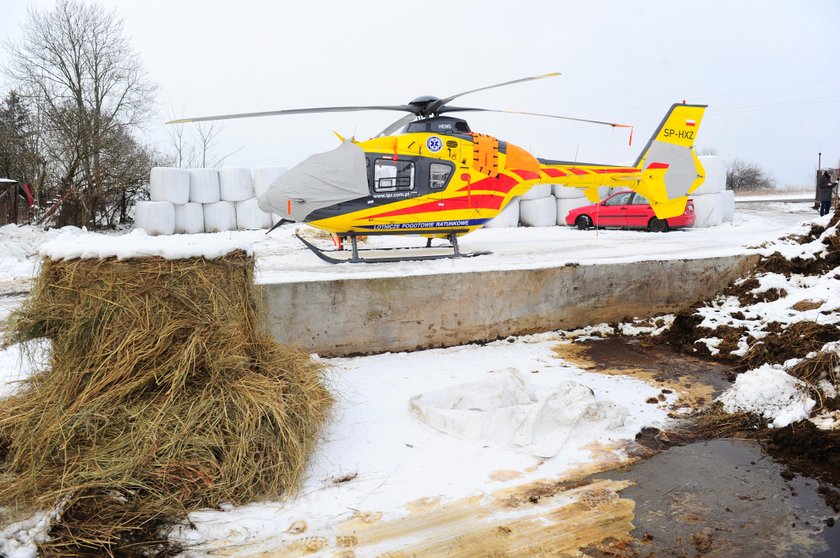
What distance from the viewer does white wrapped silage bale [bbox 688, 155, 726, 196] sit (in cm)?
1866

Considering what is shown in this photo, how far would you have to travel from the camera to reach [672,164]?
13.0 meters

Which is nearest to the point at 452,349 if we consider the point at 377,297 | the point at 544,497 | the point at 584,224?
the point at 377,297

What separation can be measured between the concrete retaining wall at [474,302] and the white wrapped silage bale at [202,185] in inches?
547

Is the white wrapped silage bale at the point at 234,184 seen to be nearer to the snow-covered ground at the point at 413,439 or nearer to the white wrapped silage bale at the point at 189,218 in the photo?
the white wrapped silage bale at the point at 189,218

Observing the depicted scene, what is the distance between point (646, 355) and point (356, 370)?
359 centimetres

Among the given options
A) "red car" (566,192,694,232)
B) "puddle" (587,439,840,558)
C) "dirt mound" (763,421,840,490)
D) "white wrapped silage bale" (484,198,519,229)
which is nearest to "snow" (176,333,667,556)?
"puddle" (587,439,840,558)

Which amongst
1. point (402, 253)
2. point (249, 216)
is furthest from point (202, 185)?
point (402, 253)

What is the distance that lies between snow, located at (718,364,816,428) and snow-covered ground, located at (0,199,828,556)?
3.1 inches

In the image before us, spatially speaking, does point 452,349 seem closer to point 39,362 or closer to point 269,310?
point 269,310

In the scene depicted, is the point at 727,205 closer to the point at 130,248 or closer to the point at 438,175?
the point at 438,175

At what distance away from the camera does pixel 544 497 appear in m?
4.01

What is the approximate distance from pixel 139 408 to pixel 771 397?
16.9ft

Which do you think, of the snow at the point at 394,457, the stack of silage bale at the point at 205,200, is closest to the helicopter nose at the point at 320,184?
the snow at the point at 394,457

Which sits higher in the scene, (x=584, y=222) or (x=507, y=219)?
(x=507, y=219)
